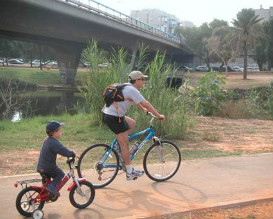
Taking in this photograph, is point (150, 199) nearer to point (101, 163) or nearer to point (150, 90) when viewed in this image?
point (101, 163)

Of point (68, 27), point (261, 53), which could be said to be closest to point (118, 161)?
point (68, 27)

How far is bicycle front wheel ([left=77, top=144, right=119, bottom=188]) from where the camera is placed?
6.34 meters

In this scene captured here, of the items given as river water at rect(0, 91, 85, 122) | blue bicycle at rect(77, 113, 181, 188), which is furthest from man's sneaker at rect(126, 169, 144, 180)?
river water at rect(0, 91, 85, 122)

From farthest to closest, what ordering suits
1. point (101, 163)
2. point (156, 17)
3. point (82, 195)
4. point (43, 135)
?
1. point (156, 17)
2. point (43, 135)
3. point (101, 163)
4. point (82, 195)

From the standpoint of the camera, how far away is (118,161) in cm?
646

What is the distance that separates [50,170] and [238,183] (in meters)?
3.18

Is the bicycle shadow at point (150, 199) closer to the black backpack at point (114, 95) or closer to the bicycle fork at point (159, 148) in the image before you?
the bicycle fork at point (159, 148)

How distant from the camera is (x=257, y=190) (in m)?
6.54

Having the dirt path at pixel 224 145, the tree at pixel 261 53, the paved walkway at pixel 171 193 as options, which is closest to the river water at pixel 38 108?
the dirt path at pixel 224 145

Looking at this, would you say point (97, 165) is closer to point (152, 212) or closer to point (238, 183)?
point (152, 212)

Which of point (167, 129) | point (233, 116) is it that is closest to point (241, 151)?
point (167, 129)

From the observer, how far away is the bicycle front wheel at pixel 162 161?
269 inches

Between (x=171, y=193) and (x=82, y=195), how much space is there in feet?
4.65

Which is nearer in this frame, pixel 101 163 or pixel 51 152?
pixel 51 152
